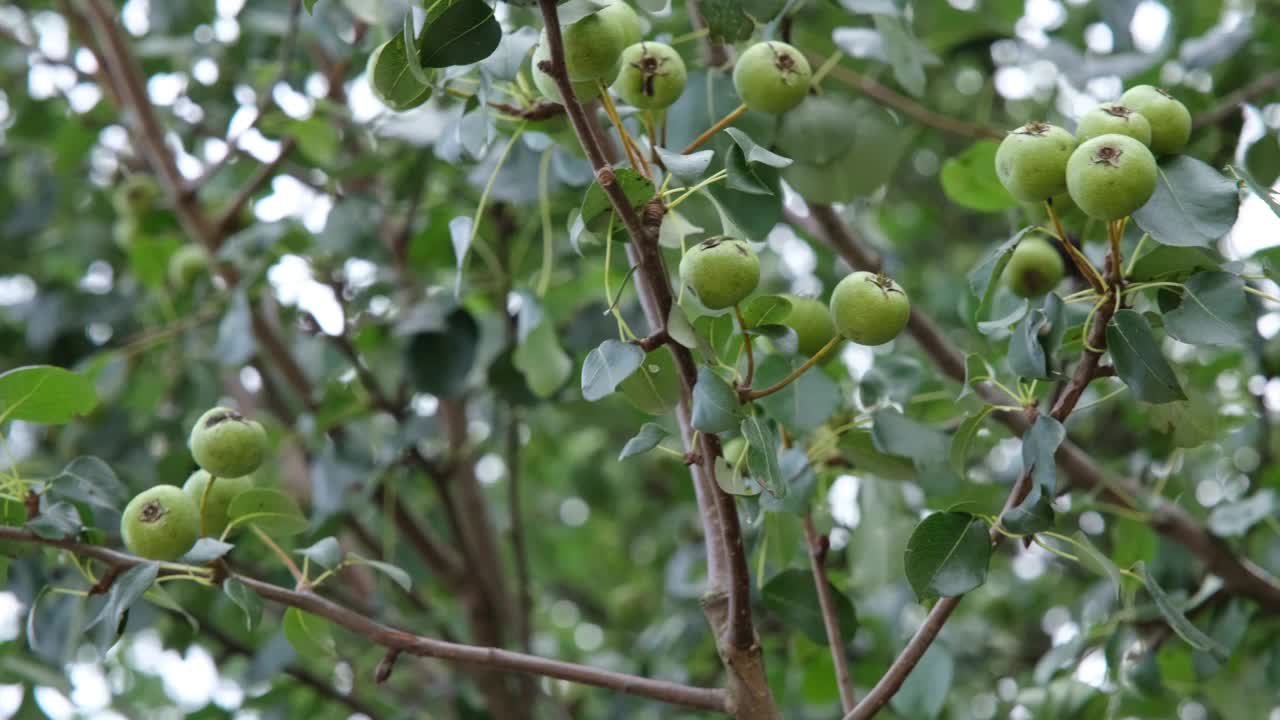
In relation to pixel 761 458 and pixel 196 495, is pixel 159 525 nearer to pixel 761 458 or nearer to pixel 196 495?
pixel 196 495

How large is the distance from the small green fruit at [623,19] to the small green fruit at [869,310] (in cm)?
31

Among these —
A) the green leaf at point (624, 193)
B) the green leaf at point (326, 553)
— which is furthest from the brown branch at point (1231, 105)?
the green leaf at point (326, 553)

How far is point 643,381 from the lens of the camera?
1.18 m

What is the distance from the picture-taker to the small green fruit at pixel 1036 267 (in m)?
1.50

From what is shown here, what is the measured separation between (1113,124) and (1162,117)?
0.28ft

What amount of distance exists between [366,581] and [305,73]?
113 centimetres

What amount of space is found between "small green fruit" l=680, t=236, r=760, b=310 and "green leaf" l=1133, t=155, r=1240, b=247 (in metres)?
0.35

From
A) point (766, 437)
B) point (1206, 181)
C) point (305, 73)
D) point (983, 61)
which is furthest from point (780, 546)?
point (305, 73)

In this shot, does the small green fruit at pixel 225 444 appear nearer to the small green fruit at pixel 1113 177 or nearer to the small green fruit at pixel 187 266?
the small green fruit at pixel 1113 177

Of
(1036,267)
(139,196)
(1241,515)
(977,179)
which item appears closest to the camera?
(1036,267)

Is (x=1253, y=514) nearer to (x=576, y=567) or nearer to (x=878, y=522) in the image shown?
(x=878, y=522)

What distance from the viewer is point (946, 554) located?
1185 mm

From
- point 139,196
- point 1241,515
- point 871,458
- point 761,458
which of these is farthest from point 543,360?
point 139,196

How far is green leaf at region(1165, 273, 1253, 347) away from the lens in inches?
44.6
